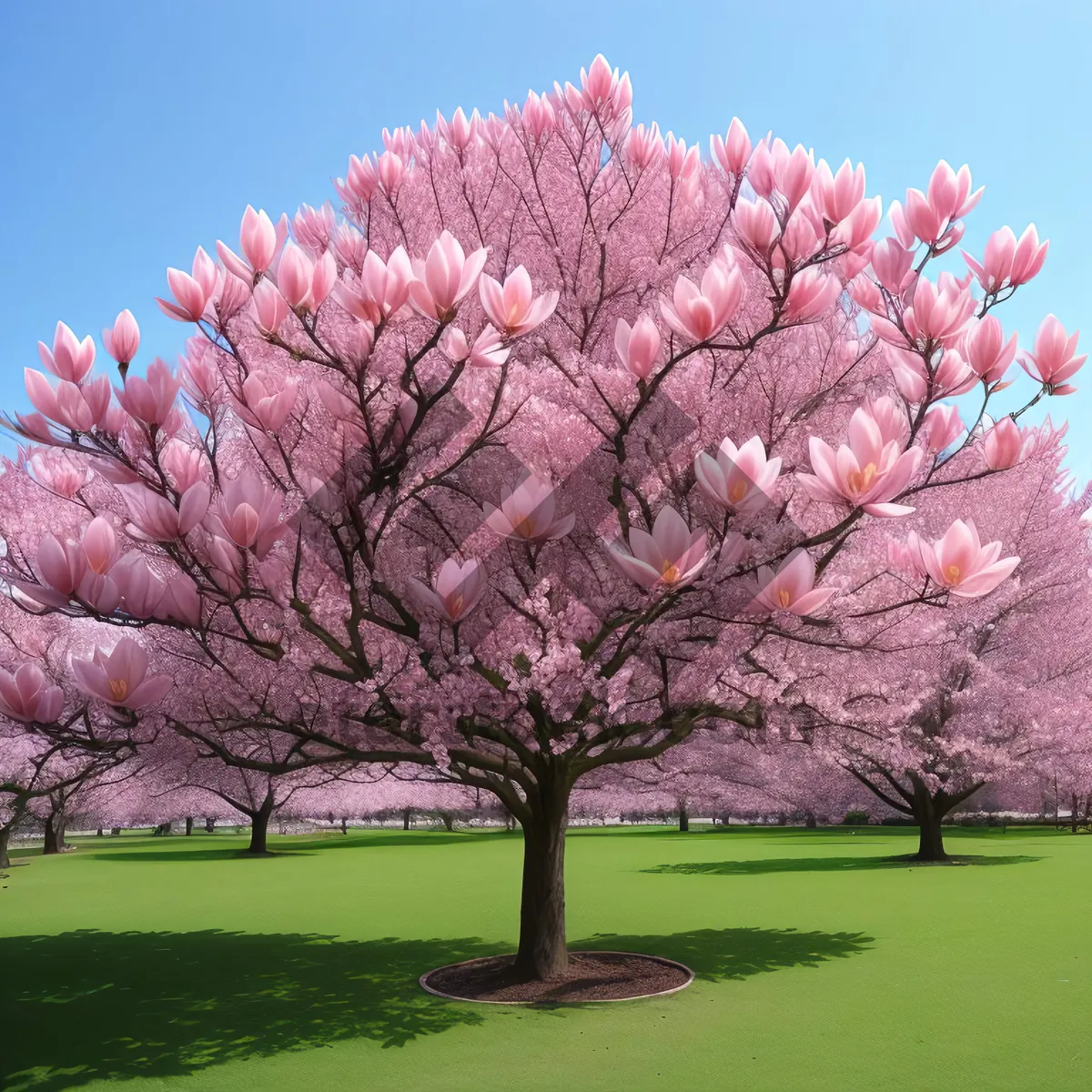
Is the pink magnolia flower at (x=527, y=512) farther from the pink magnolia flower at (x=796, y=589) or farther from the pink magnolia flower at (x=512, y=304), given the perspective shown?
the pink magnolia flower at (x=796, y=589)

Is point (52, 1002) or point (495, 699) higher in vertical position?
point (495, 699)

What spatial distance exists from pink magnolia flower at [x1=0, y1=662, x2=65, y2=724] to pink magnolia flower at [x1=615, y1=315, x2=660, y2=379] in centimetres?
377

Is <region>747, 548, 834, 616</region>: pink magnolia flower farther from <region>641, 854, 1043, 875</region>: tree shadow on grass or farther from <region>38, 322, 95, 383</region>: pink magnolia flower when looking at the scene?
<region>641, 854, 1043, 875</region>: tree shadow on grass

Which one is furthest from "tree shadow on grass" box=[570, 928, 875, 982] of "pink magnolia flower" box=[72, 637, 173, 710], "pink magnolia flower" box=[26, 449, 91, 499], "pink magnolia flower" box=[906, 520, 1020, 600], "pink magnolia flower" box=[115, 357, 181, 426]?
"pink magnolia flower" box=[115, 357, 181, 426]

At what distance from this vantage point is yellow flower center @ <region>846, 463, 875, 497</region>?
3973mm

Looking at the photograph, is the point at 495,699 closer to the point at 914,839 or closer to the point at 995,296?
the point at 995,296

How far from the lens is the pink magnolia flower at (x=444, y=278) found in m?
4.04

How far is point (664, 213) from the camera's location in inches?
302

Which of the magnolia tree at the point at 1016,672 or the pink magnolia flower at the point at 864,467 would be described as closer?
the pink magnolia flower at the point at 864,467

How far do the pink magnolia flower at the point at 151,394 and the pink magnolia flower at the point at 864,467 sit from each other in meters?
3.03

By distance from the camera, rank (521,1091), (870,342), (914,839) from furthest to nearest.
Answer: (914,839), (870,342), (521,1091)

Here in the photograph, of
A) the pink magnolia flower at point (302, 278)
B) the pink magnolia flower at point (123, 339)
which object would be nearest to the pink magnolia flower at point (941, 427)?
the pink magnolia flower at point (302, 278)

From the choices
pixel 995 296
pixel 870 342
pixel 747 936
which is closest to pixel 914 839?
pixel 747 936

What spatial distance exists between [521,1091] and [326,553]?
3705 mm
